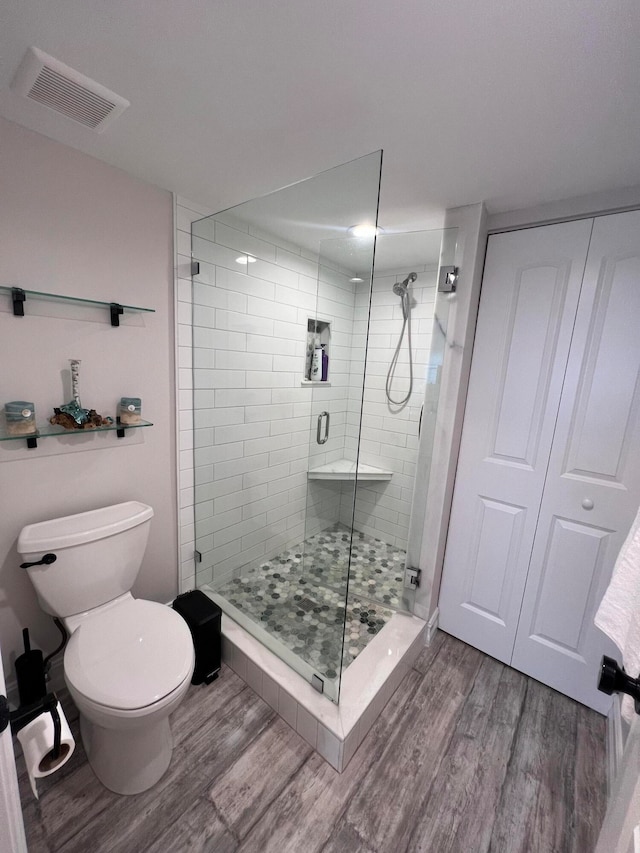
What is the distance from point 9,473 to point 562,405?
2.30 m

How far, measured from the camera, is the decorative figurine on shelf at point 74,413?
1.36 meters

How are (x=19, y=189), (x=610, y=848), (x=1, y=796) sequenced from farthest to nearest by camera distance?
(x=19, y=189) → (x=610, y=848) → (x=1, y=796)

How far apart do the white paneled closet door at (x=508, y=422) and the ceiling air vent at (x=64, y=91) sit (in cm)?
161

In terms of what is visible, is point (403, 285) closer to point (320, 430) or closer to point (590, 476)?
point (320, 430)

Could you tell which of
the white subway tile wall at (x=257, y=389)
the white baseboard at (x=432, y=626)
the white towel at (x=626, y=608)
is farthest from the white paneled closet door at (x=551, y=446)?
the white towel at (x=626, y=608)

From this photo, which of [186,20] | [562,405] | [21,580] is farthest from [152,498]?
[562,405]

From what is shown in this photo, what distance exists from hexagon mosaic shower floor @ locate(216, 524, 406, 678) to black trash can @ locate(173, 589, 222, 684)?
0.25 m

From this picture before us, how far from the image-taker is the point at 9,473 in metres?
1.31

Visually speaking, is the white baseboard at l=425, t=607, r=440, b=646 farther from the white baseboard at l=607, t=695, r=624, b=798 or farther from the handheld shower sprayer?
the handheld shower sprayer

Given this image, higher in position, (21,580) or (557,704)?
(21,580)

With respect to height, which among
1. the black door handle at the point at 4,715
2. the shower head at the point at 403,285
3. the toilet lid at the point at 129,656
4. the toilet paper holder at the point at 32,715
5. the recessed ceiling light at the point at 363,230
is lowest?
the toilet lid at the point at 129,656

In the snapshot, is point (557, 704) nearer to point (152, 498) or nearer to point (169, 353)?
point (152, 498)

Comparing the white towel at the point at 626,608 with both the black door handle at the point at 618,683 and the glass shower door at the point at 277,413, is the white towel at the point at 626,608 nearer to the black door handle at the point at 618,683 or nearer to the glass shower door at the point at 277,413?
the black door handle at the point at 618,683

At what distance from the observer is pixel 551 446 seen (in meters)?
1.60
